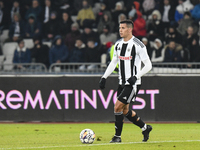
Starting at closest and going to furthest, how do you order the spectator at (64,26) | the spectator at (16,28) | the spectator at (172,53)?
the spectator at (172,53) < the spectator at (64,26) < the spectator at (16,28)

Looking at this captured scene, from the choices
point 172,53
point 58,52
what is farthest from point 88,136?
point 58,52

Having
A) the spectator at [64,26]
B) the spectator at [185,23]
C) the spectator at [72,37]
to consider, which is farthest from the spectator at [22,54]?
the spectator at [185,23]

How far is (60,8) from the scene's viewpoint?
19.6 metres

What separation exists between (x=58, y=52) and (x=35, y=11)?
3281 millimetres

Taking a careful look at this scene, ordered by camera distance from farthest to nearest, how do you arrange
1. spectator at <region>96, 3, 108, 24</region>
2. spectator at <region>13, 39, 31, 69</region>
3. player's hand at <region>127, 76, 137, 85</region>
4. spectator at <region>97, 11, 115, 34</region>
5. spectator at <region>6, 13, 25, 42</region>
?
spectator at <region>6, 13, 25, 42</region>, spectator at <region>96, 3, 108, 24</region>, spectator at <region>97, 11, 115, 34</region>, spectator at <region>13, 39, 31, 69</region>, player's hand at <region>127, 76, 137, 85</region>

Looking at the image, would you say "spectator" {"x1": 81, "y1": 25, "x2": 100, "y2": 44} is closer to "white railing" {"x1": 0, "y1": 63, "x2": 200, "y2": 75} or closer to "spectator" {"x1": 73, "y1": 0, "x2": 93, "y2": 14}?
"spectator" {"x1": 73, "y1": 0, "x2": 93, "y2": 14}

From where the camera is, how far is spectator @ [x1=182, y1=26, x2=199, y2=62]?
16281 mm

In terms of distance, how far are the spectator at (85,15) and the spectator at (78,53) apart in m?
1.91

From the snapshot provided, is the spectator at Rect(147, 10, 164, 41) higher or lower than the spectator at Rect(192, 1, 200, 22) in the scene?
lower

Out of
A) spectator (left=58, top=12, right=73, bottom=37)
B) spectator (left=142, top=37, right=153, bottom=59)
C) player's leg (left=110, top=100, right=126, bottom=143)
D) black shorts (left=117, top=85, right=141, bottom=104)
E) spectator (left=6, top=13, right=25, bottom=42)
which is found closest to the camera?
black shorts (left=117, top=85, right=141, bottom=104)

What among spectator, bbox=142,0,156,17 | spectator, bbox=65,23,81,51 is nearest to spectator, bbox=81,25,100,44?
spectator, bbox=65,23,81,51

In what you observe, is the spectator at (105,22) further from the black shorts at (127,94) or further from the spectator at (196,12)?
the black shorts at (127,94)

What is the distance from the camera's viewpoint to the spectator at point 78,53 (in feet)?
55.3

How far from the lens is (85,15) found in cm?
1891
